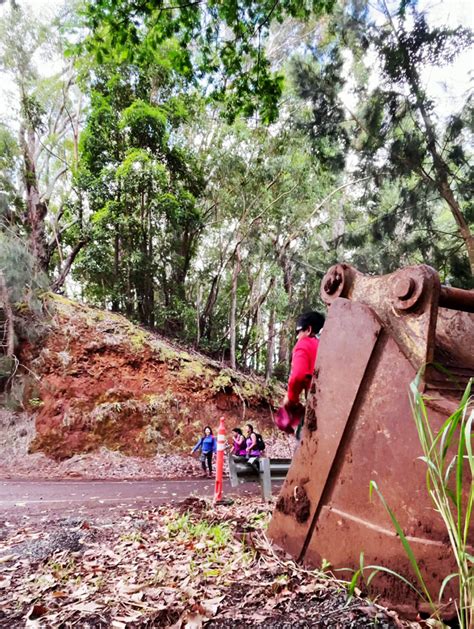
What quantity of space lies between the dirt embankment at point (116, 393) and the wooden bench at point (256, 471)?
7.35 meters

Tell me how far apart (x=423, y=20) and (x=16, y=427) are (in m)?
14.8

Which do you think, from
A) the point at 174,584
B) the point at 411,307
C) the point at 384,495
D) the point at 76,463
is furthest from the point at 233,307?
the point at 384,495

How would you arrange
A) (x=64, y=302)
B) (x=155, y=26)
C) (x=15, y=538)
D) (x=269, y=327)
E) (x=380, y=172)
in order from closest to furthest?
1. (x=15, y=538)
2. (x=155, y=26)
3. (x=380, y=172)
4. (x=64, y=302)
5. (x=269, y=327)

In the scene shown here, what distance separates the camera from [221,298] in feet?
65.9

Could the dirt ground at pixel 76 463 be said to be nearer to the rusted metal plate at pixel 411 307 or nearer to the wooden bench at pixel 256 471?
the wooden bench at pixel 256 471

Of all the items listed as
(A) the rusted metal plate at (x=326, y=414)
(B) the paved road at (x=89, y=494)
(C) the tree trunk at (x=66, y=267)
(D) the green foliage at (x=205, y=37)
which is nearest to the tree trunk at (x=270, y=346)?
(B) the paved road at (x=89, y=494)

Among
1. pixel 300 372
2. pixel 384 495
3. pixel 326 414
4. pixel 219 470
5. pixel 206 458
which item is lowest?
pixel 206 458

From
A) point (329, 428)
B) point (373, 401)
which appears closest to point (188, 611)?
point (329, 428)

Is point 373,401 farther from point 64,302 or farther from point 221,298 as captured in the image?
point 221,298

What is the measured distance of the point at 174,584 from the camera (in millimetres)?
2289

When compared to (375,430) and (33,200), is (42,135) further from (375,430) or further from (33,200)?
(375,430)

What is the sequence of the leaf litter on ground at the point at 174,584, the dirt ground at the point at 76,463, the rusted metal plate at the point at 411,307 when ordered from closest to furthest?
1. the leaf litter on ground at the point at 174,584
2. the rusted metal plate at the point at 411,307
3. the dirt ground at the point at 76,463

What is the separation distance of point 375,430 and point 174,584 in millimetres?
1401

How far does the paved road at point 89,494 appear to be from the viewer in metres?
6.45
